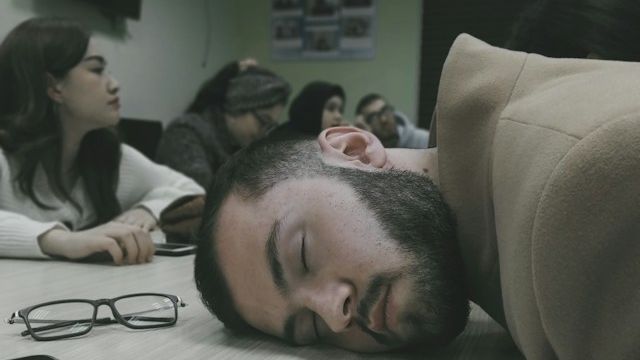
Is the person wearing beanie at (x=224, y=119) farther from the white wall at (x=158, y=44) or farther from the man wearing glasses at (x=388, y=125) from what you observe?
the man wearing glasses at (x=388, y=125)

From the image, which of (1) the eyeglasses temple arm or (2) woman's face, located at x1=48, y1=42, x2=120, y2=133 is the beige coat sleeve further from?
(2) woman's face, located at x1=48, y1=42, x2=120, y2=133

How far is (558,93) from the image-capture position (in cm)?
50

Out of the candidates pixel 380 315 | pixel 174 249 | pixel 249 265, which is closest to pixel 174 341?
pixel 249 265

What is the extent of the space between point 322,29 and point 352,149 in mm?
3145

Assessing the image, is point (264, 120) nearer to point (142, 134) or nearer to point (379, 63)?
point (142, 134)

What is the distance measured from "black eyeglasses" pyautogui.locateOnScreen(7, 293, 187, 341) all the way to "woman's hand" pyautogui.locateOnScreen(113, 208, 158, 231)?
0.72 meters

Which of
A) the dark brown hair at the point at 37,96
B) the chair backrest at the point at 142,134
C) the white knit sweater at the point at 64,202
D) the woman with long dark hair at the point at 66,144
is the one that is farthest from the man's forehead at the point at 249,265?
the chair backrest at the point at 142,134

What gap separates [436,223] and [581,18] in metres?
0.69

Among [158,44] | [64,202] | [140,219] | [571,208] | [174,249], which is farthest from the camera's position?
[158,44]

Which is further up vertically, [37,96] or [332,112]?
[37,96]

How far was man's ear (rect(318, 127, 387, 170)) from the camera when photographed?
28.7 inches

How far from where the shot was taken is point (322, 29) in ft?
12.4

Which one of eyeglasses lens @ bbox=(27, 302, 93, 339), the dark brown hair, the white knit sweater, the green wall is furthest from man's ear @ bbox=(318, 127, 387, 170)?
the green wall

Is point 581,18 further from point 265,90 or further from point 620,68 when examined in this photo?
point 265,90
